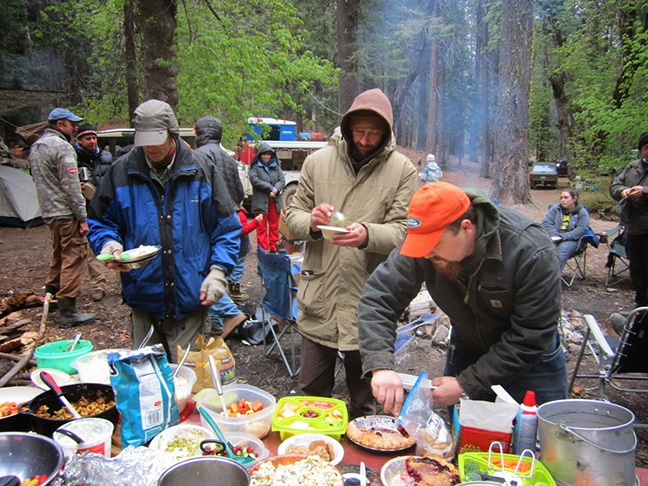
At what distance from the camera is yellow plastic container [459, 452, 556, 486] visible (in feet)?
4.97

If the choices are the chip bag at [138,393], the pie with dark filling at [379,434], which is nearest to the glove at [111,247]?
the chip bag at [138,393]

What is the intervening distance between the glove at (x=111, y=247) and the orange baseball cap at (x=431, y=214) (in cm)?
154

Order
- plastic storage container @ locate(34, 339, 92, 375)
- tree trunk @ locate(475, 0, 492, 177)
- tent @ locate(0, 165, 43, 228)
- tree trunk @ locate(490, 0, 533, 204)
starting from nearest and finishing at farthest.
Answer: plastic storage container @ locate(34, 339, 92, 375), tent @ locate(0, 165, 43, 228), tree trunk @ locate(490, 0, 533, 204), tree trunk @ locate(475, 0, 492, 177)

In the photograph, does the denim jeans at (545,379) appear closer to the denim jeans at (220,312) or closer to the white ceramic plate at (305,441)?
the white ceramic plate at (305,441)

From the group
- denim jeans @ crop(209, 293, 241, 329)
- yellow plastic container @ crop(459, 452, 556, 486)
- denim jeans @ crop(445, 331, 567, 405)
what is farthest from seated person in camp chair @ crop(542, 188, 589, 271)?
yellow plastic container @ crop(459, 452, 556, 486)

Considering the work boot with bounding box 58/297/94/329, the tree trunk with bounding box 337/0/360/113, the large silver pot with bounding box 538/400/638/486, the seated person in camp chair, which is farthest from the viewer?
the tree trunk with bounding box 337/0/360/113

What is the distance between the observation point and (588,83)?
16078 millimetres

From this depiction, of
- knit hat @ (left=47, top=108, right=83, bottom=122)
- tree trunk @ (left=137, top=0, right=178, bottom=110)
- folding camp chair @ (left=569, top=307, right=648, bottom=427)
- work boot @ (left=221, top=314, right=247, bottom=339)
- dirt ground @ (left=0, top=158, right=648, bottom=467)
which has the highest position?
tree trunk @ (left=137, top=0, right=178, bottom=110)

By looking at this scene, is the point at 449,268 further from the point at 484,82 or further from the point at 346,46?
the point at 484,82

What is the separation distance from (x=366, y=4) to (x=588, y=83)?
25.7ft

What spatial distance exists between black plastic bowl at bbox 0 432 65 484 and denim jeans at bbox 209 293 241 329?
3519 millimetres

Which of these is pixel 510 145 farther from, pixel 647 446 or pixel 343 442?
pixel 343 442

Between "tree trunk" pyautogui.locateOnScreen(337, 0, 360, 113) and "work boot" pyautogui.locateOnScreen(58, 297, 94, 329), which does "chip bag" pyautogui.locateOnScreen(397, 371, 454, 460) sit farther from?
"tree trunk" pyautogui.locateOnScreen(337, 0, 360, 113)

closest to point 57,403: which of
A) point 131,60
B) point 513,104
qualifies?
point 131,60
